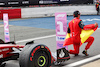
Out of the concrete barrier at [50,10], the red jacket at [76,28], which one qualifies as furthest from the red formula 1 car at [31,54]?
the concrete barrier at [50,10]

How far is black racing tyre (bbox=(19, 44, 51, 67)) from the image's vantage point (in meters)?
4.69

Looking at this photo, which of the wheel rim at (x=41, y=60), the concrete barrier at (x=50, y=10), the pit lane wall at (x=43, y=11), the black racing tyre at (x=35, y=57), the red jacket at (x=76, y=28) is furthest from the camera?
the concrete barrier at (x=50, y=10)

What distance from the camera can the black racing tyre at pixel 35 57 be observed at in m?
4.69

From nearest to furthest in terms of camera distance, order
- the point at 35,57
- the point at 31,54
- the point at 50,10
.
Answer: the point at 31,54, the point at 35,57, the point at 50,10

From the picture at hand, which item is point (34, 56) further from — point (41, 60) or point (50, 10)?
point (50, 10)

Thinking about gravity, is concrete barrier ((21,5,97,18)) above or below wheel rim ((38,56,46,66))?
above

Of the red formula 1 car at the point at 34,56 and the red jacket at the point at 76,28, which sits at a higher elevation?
the red jacket at the point at 76,28

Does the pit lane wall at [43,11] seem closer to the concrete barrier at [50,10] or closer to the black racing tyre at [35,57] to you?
the concrete barrier at [50,10]

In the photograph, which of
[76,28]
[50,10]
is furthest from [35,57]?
[50,10]

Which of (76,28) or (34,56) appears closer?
(34,56)

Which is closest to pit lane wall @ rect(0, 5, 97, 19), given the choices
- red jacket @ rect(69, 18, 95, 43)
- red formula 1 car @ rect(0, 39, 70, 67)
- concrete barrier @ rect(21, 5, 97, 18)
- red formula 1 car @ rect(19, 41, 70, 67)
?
concrete barrier @ rect(21, 5, 97, 18)

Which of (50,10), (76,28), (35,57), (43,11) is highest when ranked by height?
(50,10)

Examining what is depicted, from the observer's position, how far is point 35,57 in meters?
4.86

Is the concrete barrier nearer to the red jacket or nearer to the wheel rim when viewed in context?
the red jacket
